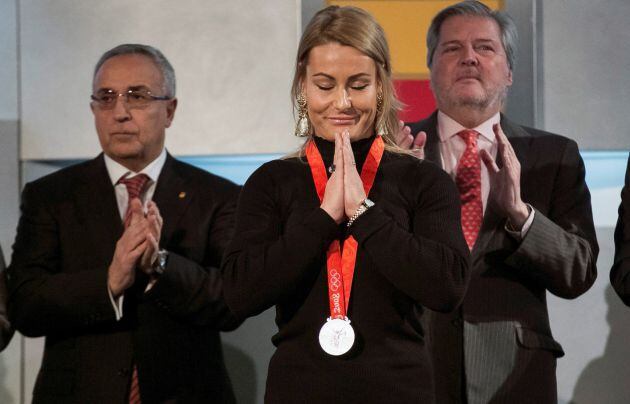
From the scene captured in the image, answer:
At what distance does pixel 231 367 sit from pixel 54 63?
5.08 ft

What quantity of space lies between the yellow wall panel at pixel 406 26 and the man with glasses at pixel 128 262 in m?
1.07

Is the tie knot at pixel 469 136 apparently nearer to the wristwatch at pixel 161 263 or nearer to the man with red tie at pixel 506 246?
the man with red tie at pixel 506 246

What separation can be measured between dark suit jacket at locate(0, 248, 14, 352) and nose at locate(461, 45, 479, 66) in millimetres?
1750

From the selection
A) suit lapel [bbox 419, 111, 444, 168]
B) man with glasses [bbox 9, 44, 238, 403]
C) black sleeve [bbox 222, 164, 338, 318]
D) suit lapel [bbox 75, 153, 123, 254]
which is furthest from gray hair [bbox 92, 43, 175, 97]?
black sleeve [bbox 222, 164, 338, 318]

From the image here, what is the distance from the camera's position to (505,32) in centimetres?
324

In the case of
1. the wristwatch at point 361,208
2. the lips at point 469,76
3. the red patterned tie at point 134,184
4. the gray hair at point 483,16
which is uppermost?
the gray hair at point 483,16

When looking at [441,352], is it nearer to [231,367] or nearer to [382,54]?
[382,54]

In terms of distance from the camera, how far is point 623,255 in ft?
9.21

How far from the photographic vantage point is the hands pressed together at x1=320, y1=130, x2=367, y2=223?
212cm

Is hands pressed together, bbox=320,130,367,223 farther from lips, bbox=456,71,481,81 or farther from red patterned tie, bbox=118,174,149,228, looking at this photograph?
red patterned tie, bbox=118,174,149,228

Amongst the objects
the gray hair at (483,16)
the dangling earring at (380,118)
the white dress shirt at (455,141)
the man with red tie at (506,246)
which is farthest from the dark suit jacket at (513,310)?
the dangling earring at (380,118)

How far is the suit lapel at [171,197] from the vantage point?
10.7ft

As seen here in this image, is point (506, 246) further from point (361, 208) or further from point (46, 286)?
point (46, 286)

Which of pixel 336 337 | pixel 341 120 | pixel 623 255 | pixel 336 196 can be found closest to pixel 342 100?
pixel 341 120
